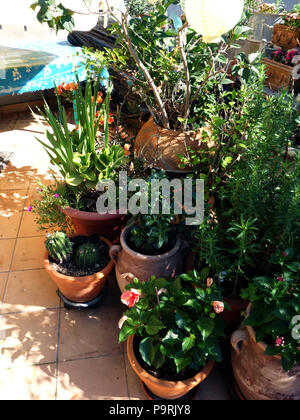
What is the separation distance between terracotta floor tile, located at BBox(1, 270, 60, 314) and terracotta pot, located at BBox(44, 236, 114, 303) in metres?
0.17

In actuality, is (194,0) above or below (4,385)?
above

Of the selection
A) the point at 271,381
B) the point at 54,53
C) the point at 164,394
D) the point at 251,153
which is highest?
the point at 54,53

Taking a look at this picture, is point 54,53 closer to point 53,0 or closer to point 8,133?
point 8,133

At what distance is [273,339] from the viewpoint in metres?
1.26

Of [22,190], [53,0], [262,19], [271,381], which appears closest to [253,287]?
[271,381]

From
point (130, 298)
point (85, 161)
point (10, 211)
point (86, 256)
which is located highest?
point (85, 161)

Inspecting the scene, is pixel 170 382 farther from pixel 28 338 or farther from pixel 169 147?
pixel 169 147

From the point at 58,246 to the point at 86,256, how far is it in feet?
0.55

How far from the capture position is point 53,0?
4.09 feet

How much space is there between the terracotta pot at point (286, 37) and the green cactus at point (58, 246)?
3.14 m

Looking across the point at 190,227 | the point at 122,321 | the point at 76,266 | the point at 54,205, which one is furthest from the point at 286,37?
the point at 122,321

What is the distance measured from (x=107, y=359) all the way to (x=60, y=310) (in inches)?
17.3

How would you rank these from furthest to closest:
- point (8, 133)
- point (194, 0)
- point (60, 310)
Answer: point (8, 133) → point (60, 310) → point (194, 0)

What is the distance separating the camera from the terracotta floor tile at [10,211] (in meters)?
2.53
